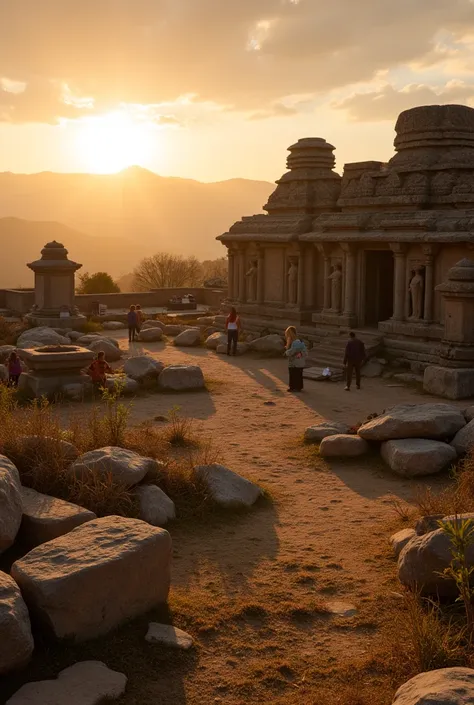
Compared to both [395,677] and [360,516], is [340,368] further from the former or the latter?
[395,677]

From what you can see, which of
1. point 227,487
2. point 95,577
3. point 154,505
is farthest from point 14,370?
point 95,577

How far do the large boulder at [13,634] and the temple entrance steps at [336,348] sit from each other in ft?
41.6

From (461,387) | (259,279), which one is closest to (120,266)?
(259,279)

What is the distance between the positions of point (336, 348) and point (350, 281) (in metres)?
1.88

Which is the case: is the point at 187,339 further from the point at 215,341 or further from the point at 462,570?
the point at 462,570

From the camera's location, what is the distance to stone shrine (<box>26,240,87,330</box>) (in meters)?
22.7

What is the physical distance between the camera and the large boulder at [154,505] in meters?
7.31

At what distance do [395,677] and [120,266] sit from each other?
501ft

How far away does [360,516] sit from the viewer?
7.96 metres

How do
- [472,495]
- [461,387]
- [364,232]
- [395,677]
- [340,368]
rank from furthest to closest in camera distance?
1. [364,232]
2. [340,368]
3. [461,387]
4. [472,495]
5. [395,677]

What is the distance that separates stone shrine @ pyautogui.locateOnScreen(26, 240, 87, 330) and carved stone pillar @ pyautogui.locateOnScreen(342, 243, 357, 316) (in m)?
8.32

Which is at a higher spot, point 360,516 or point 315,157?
point 315,157

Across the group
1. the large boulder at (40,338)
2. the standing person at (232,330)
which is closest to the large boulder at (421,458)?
the standing person at (232,330)

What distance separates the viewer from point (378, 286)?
19734 mm
